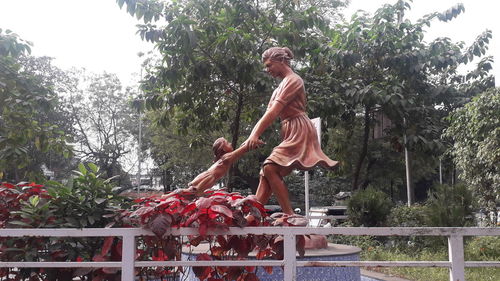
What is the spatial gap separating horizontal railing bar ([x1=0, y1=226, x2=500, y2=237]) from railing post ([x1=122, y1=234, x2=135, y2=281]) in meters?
0.04

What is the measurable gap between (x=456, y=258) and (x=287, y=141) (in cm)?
259

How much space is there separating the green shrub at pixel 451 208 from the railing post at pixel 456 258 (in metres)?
7.67

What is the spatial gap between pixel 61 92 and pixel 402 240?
25547 millimetres

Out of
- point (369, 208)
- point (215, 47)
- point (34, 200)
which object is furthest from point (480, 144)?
point (34, 200)

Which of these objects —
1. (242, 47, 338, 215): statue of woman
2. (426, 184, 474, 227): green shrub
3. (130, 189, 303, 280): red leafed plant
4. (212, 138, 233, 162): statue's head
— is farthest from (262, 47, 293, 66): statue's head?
(426, 184, 474, 227): green shrub

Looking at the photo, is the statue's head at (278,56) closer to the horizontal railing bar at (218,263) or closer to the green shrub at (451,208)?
the horizontal railing bar at (218,263)

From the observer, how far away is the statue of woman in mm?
5047

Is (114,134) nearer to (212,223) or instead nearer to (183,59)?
(183,59)

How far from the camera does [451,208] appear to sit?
10.0 m

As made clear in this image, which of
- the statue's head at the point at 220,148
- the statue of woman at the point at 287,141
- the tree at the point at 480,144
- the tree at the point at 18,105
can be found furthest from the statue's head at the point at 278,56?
the tree at the point at 480,144

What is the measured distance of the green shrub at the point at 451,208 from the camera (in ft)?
32.7

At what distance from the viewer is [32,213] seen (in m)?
3.15

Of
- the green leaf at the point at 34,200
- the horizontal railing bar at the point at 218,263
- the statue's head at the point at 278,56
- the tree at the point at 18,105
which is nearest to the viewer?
the horizontal railing bar at the point at 218,263

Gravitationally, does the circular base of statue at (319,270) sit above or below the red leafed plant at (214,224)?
below
